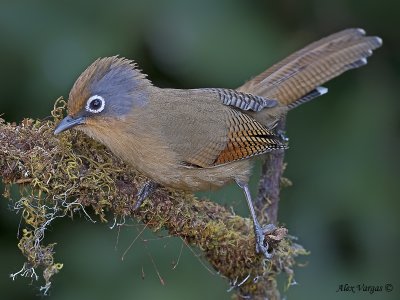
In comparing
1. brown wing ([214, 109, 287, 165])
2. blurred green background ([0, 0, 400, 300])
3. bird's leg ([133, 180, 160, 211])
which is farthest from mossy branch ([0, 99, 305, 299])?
blurred green background ([0, 0, 400, 300])

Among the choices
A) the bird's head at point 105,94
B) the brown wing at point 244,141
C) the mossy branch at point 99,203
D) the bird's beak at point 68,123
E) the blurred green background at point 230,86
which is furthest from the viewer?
the blurred green background at point 230,86

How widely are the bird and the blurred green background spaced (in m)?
0.36

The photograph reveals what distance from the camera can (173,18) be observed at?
19.2ft

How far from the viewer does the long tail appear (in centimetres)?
570

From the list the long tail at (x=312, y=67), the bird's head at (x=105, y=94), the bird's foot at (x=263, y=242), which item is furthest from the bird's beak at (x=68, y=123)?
the long tail at (x=312, y=67)

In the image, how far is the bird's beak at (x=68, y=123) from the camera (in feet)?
14.1

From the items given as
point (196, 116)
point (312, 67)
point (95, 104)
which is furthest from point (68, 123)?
point (312, 67)

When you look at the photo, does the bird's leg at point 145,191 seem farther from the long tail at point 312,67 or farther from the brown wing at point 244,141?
the long tail at point 312,67

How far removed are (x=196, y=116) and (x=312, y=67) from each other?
1196mm

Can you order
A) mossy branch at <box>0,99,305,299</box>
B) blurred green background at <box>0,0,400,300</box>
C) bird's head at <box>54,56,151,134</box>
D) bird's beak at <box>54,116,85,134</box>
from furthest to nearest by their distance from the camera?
blurred green background at <box>0,0,400,300</box> → bird's head at <box>54,56,151,134</box> → bird's beak at <box>54,116,85,134</box> → mossy branch at <box>0,99,305,299</box>

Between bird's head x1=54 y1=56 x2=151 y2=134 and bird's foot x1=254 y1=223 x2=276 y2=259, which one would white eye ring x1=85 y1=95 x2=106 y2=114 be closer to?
bird's head x1=54 y1=56 x2=151 y2=134

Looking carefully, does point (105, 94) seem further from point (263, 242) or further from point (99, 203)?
point (263, 242)

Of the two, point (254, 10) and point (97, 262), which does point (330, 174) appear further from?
point (97, 262)

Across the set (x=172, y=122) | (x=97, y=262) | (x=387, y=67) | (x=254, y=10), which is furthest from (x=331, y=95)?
(x=97, y=262)
